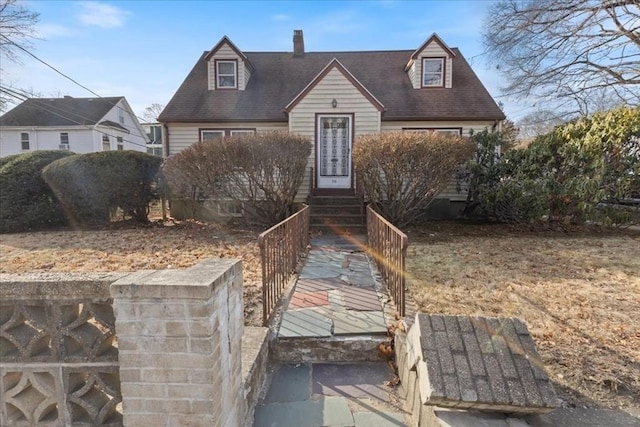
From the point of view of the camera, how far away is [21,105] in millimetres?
25766

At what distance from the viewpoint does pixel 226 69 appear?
1299 cm

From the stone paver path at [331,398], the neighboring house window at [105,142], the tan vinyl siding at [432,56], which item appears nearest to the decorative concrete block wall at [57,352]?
the stone paver path at [331,398]

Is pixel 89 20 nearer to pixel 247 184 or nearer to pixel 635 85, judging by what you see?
pixel 247 184

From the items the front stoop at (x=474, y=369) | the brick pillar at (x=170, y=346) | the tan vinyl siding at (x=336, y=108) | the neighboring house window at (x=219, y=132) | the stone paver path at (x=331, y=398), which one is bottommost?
the stone paver path at (x=331, y=398)

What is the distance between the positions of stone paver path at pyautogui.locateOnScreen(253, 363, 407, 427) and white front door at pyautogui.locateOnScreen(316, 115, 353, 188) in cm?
885

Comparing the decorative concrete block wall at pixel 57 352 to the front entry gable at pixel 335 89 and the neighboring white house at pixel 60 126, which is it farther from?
the neighboring white house at pixel 60 126

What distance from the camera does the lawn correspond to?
286 cm

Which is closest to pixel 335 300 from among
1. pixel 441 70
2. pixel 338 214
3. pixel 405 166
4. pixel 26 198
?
pixel 405 166

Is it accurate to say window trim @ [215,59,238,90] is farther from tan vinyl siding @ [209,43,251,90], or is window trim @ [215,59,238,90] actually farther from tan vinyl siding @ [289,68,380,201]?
tan vinyl siding @ [289,68,380,201]

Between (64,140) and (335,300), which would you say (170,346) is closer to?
(335,300)

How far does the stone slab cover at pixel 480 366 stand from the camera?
1.98 metres

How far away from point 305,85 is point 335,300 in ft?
35.6

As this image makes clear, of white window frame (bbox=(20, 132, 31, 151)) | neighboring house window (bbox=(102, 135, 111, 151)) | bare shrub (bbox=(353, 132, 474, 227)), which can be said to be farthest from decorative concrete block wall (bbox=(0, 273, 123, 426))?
white window frame (bbox=(20, 132, 31, 151))

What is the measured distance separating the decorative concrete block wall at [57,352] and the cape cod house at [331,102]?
9.72 meters
